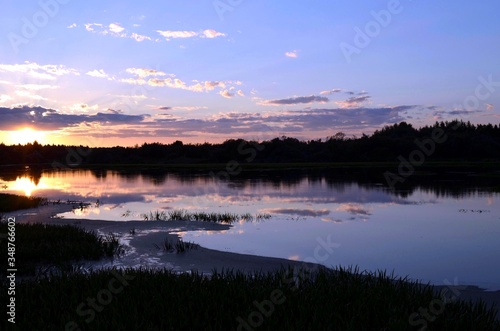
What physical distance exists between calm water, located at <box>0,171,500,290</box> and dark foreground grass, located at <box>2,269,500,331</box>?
4924 millimetres

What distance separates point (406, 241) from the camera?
1942 cm

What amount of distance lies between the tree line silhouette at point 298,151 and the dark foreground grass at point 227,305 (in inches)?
4278

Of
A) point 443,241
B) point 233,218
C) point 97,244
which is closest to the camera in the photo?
point 97,244

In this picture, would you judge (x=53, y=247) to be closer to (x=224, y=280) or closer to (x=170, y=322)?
(x=224, y=280)

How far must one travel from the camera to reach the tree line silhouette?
115812 mm

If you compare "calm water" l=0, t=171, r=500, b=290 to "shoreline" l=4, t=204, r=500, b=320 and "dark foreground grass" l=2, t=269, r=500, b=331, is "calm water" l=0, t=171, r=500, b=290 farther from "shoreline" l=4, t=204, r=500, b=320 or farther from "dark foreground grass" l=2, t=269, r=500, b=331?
"dark foreground grass" l=2, t=269, r=500, b=331

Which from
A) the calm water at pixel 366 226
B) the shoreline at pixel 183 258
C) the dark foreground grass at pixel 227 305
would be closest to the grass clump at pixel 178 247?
the shoreline at pixel 183 258

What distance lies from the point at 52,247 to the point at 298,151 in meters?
112

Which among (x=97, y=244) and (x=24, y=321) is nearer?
(x=24, y=321)

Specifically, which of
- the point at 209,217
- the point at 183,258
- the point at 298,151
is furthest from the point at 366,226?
the point at 298,151

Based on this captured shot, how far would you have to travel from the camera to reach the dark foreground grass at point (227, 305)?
760 centimetres

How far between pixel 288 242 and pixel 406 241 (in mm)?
4692

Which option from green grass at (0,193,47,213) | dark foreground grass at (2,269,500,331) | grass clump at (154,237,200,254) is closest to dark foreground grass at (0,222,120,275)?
grass clump at (154,237,200,254)

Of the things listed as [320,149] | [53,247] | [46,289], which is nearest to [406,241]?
[53,247]
